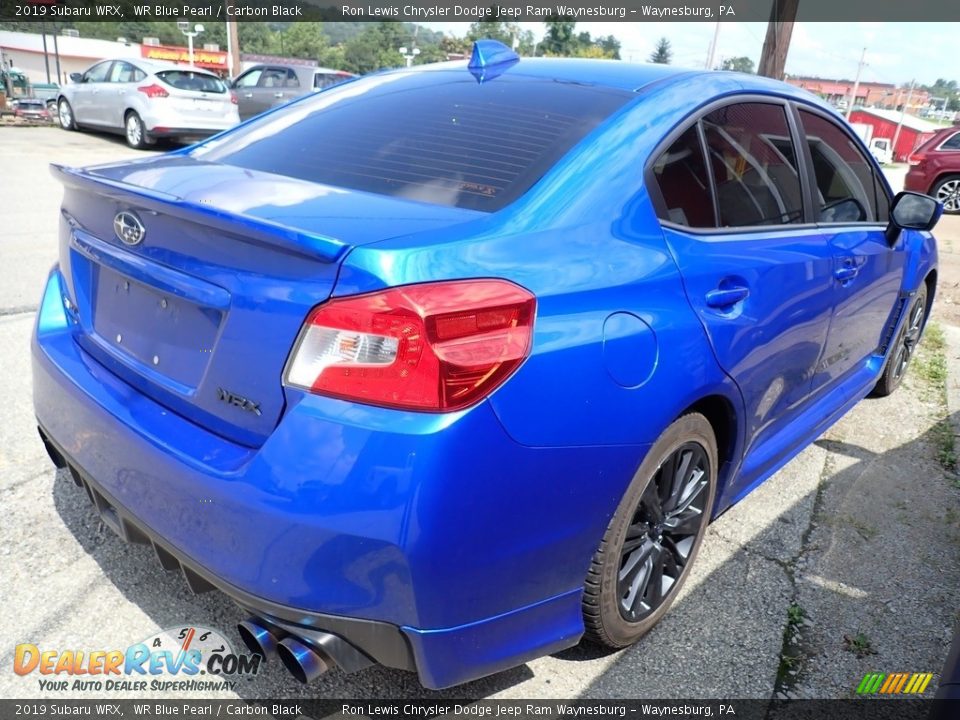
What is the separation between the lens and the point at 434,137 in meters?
2.25

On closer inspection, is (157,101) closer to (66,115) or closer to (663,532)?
(66,115)

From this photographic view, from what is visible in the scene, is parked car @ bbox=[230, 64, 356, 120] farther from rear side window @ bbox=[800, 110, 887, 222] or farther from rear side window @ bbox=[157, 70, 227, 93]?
rear side window @ bbox=[800, 110, 887, 222]

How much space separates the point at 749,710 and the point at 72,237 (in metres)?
2.39

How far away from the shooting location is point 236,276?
1674 mm

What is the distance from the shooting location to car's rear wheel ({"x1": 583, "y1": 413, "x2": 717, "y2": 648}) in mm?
1967

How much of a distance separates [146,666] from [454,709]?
0.87 meters

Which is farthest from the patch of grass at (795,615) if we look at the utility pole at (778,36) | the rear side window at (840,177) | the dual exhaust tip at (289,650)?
the utility pole at (778,36)

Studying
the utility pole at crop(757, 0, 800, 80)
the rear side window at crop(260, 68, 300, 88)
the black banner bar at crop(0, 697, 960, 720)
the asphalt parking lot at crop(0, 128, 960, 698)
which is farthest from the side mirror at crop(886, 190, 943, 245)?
the rear side window at crop(260, 68, 300, 88)

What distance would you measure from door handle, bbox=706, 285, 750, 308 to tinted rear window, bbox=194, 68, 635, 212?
1.91ft

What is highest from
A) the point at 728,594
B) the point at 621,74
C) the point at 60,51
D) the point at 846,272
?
the point at 621,74

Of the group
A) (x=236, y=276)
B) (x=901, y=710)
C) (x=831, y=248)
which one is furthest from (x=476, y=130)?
(x=901, y=710)

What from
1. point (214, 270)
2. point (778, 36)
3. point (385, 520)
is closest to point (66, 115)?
point (778, 36)

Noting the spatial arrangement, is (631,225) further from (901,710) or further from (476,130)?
(901,710)

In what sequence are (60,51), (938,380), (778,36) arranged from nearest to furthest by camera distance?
(938,380) → (778,36) → (60,51)
